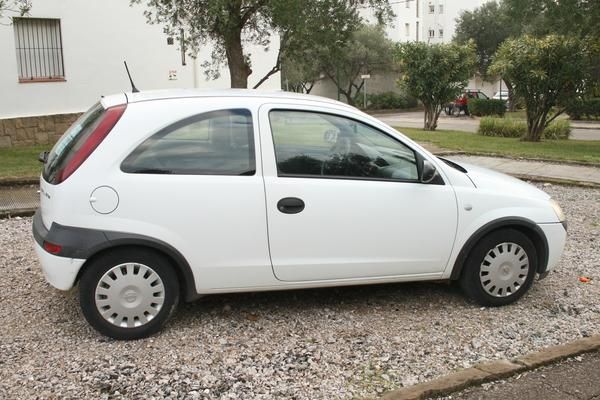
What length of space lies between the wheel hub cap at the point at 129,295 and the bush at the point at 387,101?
45.5 m

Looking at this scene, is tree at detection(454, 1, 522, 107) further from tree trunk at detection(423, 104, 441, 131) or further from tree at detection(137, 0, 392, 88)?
tree at detection(137, 0, 392, 88)

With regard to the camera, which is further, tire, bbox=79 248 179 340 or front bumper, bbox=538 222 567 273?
front bumper, bbox=538 222 567 273

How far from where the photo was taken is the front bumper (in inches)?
196

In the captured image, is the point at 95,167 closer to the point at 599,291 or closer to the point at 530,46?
the point at 599,291

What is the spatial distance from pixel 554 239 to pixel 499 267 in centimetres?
53

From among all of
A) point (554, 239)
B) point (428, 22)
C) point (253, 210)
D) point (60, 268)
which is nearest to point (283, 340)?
point (253, 210)

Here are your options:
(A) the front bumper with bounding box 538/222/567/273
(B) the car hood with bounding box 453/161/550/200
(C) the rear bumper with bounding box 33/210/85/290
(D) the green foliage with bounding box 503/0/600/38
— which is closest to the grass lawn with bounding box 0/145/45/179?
(C) the rear bumper with bounding box 33/210/85/290

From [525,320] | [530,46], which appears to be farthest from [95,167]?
[530,46]

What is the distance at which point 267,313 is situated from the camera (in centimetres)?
479

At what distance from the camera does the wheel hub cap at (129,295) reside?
411cm

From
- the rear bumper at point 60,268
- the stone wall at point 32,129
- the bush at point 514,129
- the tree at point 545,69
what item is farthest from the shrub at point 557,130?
the rear bumper at point 60,268

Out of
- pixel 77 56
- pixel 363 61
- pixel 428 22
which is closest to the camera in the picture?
pixel 77 56

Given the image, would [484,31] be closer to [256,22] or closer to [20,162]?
[256,22]

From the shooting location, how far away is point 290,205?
4.34 m
